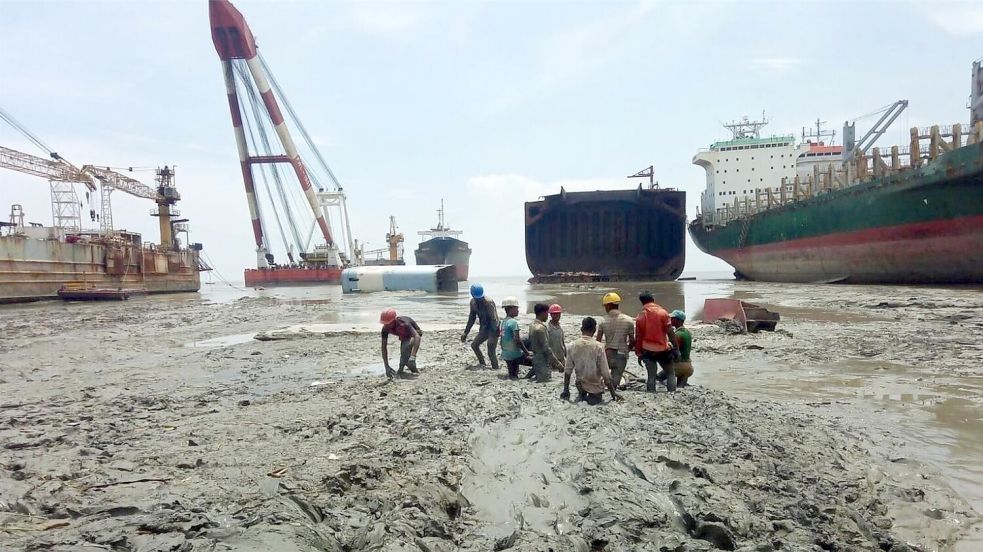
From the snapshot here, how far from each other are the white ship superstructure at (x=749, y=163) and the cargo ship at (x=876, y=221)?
357mm

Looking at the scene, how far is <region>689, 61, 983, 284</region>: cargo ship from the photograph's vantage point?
1880 centimetres

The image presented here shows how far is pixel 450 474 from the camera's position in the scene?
3660 mm

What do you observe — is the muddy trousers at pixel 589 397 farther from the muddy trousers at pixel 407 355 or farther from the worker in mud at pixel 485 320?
the muddy trousers at pixel 407 355

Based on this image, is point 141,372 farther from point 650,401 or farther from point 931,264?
point 931,264

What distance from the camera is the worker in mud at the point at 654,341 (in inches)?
224

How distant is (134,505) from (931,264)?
25.8 metres

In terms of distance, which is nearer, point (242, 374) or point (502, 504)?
point (502, 504)

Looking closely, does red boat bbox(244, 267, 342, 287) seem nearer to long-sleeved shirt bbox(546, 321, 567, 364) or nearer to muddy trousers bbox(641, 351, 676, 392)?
long-sleeved shirt bbox(546, 321, 567, 364)

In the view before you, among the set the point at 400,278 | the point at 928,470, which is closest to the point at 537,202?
the point at 400,278

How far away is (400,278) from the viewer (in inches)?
1196

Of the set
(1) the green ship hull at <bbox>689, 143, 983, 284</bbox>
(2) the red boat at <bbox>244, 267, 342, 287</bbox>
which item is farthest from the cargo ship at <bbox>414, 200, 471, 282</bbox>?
(1) the green ship hull at <bbox>689, 143, 983, 284</bbox>

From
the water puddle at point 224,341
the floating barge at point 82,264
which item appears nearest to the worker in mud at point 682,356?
the water puddle at point 224,341

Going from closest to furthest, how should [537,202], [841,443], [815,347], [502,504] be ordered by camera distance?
[502,504], [841,443], [815,347], [537,202]

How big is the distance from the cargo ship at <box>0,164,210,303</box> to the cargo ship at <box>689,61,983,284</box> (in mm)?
39059
